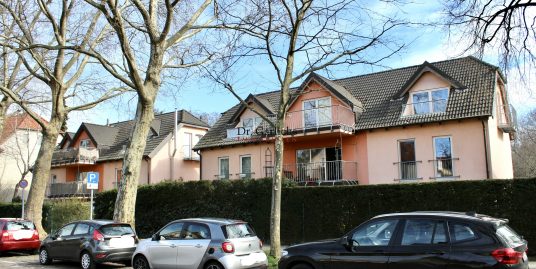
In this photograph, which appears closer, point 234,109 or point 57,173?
point 234,109

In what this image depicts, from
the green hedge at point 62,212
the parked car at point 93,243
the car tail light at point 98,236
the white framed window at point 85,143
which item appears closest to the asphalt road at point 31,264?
the parked car at point 93,243

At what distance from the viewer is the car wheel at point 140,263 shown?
486 inches

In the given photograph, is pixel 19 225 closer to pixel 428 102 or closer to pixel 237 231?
pixel 237 231

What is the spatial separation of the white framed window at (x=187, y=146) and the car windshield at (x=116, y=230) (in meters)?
23.4

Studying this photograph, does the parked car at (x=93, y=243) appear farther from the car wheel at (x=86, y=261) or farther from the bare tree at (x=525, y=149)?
the bare tree at (x=525, y=149)

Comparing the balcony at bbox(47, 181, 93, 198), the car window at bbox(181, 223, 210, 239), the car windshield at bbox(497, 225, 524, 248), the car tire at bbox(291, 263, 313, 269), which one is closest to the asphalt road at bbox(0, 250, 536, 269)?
the car window at bbox(181, 223, 210, 239)

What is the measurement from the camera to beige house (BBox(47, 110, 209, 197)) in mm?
36344

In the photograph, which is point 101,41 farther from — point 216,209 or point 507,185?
point 507,185

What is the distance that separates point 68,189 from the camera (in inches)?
1508

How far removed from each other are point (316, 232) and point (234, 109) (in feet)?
52.9

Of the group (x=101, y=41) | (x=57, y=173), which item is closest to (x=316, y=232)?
(x=101, y=41)

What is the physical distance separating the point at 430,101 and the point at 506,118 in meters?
5.30

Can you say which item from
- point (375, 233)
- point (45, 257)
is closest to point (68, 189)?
point (45, 257)

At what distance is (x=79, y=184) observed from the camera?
37656 mm
